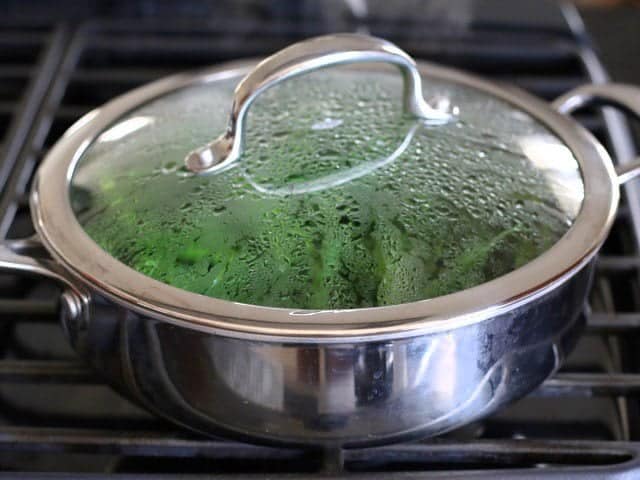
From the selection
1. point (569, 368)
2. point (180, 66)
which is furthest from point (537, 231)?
point (180, 66)

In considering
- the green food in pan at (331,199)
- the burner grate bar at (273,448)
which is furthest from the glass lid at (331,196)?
the burner grate bar at (273,448)

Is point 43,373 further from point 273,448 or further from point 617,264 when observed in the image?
point 617,264

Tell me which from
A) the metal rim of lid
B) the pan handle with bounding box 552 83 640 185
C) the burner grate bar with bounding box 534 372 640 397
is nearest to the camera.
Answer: the metal rim of lid

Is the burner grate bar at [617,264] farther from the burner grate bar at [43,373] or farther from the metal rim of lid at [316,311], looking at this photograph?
the burner grate bar at [43,373]

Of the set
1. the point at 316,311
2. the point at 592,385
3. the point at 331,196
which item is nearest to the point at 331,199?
the point at 331,196

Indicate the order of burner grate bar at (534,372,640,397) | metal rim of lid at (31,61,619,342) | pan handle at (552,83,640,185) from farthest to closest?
pan handle at (552,83,640,185) → burner grate bar at (534,372,640,397) → metal rim of lid at (31,61,619,342)

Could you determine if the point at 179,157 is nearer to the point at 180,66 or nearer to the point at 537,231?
the point at 537,231

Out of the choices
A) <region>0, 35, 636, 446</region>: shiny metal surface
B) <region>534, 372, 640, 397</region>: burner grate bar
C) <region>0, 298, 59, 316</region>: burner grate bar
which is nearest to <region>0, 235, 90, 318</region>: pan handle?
<region>0, 35, 636, 446</region>: shiny metal surface

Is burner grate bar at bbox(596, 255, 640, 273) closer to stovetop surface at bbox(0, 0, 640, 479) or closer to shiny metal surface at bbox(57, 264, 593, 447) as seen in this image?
stovetop surface at bbox(0, 0, 640, 479)
